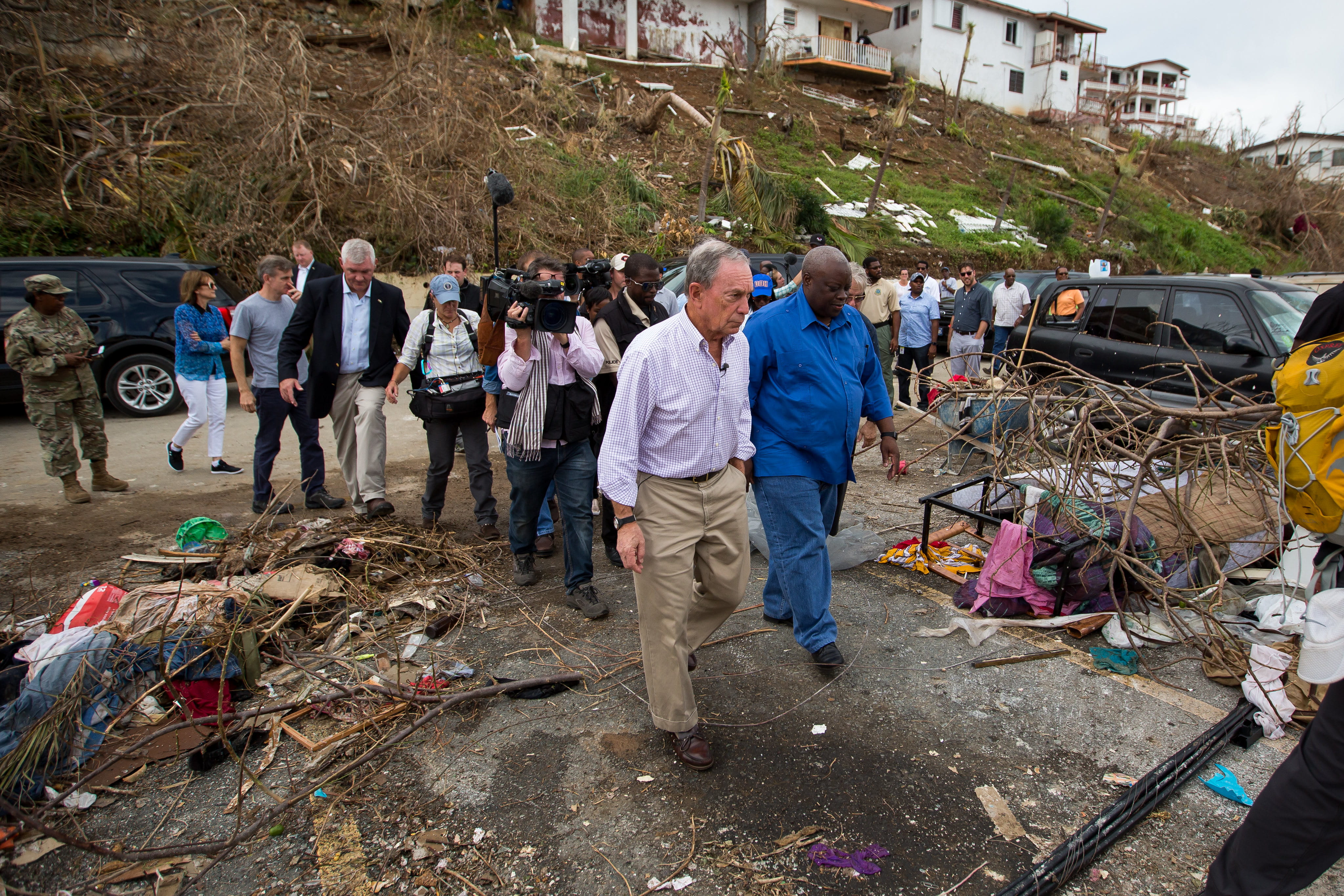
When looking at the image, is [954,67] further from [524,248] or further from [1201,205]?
[524,248]

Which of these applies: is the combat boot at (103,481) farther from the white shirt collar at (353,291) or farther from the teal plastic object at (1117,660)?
the teal plastic object at (1117,660)

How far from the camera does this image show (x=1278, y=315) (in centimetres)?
603

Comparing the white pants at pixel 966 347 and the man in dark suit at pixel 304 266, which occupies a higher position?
the man in dark suit at pixel 304 266

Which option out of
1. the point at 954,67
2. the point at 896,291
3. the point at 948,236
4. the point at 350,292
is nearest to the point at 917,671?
the point at 350,292

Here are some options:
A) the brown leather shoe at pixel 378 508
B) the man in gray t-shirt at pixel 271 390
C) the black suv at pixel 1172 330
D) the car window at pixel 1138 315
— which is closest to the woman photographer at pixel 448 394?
the brown leather shoe at pixel 378 508

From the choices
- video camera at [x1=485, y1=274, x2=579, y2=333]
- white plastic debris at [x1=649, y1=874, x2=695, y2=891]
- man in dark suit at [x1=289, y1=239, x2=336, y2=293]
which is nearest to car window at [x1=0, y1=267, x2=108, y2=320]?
man in dark suit at [x1=289, y1=239, x2=336, y2=293]

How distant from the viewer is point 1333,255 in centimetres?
2497

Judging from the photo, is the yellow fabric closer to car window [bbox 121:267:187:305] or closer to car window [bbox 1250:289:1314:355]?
car window [bbox 1250:289:1314:355]

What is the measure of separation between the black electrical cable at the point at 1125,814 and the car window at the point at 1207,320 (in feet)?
13.8

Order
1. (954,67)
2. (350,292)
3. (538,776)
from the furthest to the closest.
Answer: (954,67)
(350,292)
(538,776)

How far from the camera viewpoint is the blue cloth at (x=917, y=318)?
9352mm

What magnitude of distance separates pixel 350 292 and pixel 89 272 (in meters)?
5.64

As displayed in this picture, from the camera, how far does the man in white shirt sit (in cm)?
992

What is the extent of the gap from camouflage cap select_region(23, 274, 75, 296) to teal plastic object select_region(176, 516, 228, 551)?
259 cm
